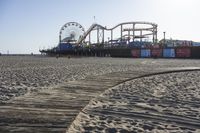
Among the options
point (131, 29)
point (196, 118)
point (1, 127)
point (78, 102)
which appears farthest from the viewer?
point (131, 29)

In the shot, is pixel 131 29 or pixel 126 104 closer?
pixel 126 104

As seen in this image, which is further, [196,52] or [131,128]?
[196,52]

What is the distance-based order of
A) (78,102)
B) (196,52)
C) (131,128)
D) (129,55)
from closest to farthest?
(131,128), (78,102), (196,52), (129,55)

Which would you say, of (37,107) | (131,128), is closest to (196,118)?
(131,128)

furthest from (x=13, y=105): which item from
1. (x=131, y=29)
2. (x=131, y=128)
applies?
(x=131, y=29)

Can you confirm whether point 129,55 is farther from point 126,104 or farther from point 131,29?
point 126,104

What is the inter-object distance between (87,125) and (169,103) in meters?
3.42

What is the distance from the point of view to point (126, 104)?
880 cm

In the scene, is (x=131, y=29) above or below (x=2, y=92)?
above

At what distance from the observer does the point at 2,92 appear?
10.5 m

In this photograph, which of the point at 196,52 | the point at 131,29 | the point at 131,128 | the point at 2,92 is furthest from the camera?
the point at 131,29

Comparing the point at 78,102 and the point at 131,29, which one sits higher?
the point at 131,29

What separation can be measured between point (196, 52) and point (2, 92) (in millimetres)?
55004

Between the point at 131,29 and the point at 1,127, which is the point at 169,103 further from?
the point at 131,29
